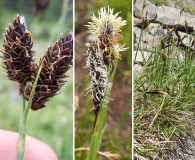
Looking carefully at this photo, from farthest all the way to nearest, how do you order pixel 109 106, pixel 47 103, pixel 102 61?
pixel 109 106 < pixel 47 103 < pixel 102 61

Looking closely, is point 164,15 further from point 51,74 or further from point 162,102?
point 51,74

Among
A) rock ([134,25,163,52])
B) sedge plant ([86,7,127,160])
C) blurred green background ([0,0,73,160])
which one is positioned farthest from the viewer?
blurred green background ([0,0,73,160])

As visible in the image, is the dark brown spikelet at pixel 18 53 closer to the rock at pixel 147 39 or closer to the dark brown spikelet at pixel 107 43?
the dark brown spikelet at pixel 107 43

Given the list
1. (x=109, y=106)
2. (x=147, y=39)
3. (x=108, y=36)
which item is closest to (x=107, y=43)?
(x=108, y=36)

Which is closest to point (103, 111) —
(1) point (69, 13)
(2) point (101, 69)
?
(2) point (101, 69)

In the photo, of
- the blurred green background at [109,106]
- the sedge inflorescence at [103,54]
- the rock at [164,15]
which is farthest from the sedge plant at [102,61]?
the blurred green background at [109,106]

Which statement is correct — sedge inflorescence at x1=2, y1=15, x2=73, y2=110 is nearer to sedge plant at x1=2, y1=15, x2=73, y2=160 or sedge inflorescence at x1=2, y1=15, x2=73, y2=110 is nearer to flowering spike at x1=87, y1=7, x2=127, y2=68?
sedge plant at x1=2, y1=15, x2=73, y2=160

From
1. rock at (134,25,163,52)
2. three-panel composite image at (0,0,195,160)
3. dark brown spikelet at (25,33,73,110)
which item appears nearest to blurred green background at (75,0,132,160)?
three-panel composite image at (0,0,195,160)

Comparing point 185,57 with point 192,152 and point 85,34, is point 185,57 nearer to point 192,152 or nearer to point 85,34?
point 192,152
